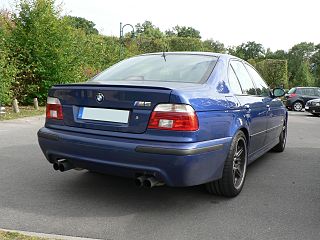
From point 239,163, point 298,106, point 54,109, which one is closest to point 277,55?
point 298,106

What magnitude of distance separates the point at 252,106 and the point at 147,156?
1.88m

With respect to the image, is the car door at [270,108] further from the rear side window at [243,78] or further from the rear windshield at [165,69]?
the rear windshield at [165,69]

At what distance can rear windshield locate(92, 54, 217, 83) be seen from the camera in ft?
13.4

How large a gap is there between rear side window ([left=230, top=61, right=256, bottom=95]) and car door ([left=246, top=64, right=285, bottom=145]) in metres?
0.24

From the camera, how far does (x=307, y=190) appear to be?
457 cm

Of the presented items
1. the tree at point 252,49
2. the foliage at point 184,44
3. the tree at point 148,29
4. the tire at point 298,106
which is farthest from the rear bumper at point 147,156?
the tree at point 252,49

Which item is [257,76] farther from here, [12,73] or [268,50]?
[268,50]

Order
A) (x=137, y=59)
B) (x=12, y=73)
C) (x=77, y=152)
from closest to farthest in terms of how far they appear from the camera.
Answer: (x=77, y=152) < (x=137, y=59) < (x=12, y=73)

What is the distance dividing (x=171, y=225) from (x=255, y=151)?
79.0 inches

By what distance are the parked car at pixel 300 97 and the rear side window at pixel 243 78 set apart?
19.4m

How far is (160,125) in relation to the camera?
337 centimetres

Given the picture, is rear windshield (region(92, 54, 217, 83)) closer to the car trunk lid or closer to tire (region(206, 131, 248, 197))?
the car trunk lid

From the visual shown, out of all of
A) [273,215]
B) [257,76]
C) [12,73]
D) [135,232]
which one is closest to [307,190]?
[273,215]

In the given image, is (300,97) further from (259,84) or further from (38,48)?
(259,84)
